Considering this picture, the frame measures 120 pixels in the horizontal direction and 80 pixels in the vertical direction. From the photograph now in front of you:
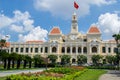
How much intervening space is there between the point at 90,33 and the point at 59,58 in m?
19.7

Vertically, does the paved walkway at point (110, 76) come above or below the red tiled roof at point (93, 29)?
below

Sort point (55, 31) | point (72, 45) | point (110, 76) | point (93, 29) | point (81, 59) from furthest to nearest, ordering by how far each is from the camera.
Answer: point (55, 31) → point (93, 29) → point (72, 45) → point (81, 59) → point (110, 76)

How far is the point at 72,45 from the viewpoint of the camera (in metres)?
118

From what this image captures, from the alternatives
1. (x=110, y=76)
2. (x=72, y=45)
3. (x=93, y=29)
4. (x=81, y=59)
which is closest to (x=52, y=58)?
(x=81, y=59)

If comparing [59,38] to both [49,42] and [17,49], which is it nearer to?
[49,42]

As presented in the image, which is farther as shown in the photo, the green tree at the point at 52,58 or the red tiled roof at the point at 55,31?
the red tiled roof at the point at 55,31

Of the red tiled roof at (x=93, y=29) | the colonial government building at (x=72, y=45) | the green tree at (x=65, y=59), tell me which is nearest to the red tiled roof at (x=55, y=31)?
the colonial government building at (x=72, y=45)

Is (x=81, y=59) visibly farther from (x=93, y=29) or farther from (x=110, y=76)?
(x=110, y=76)

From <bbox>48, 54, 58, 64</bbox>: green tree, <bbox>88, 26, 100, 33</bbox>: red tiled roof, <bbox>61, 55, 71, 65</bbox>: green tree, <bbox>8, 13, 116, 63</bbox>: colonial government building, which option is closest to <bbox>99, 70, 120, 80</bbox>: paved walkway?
<bbox>61, 55, 71, 65</bbox>: green tree

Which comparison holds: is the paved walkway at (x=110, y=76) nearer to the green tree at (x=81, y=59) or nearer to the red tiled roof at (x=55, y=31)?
the green tree at (x=81, y=59)

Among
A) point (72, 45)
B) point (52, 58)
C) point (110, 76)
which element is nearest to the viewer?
point (110, 76)

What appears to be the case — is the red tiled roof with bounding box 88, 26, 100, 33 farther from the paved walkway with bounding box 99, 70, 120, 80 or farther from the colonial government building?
the paved walkway with bounding box 99, 70, 120, 80

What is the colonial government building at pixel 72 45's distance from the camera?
11556cm

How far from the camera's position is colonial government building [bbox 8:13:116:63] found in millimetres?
115562
